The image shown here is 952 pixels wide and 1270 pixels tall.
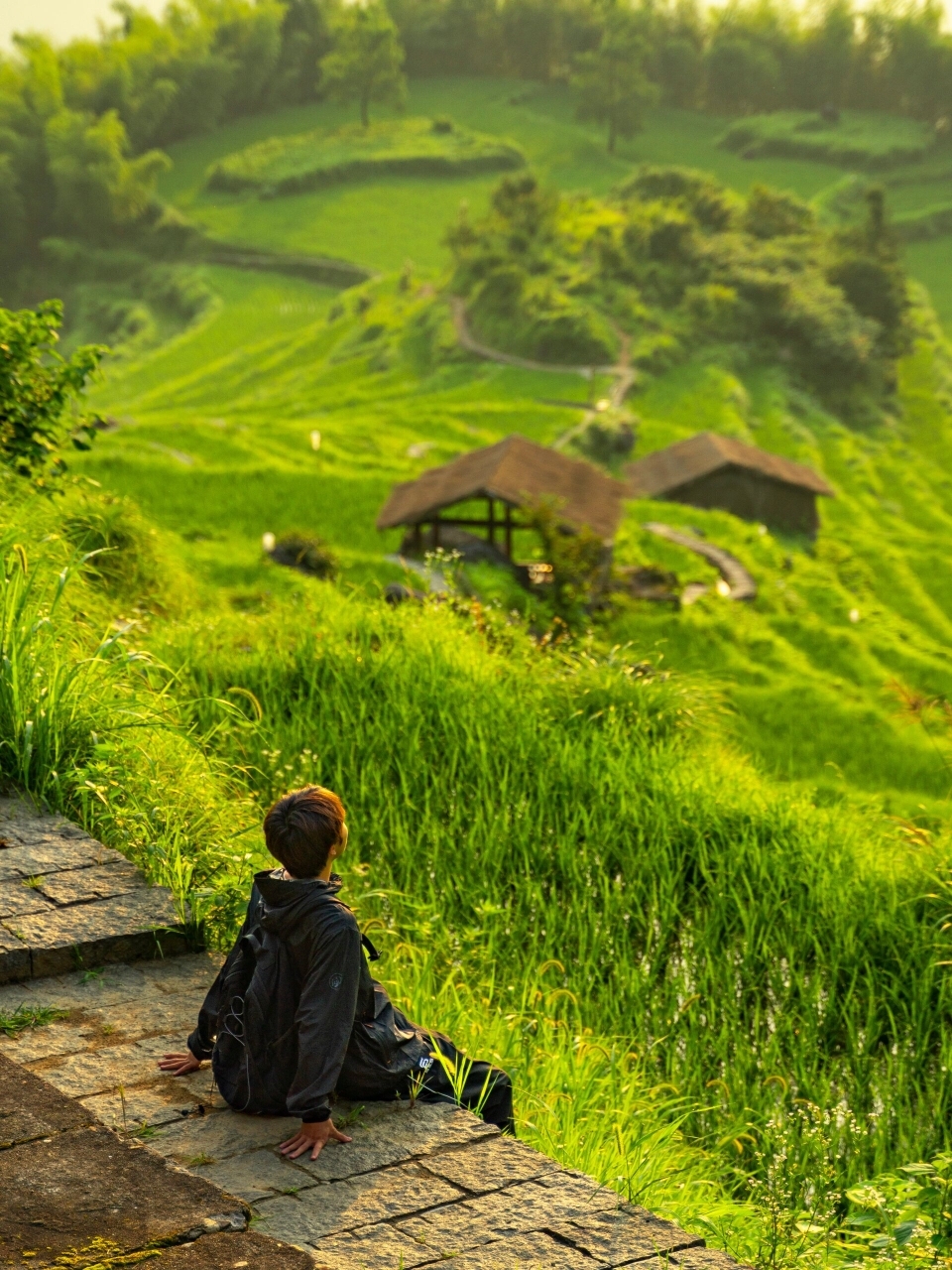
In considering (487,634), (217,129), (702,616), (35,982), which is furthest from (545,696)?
(217,129)

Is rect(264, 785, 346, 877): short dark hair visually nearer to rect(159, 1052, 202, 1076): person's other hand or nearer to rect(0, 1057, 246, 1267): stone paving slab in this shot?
rect(159, 1052, 202, 1076): person's other hand

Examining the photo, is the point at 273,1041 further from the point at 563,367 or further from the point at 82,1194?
the point at 563,367

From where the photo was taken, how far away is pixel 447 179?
3740 inches

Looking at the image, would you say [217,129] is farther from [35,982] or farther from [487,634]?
[35,982]

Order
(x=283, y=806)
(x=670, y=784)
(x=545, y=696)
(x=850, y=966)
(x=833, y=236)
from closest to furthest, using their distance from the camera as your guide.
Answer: (x=283, y=806) → (x=850, y=966) → (x=670, y=784) → (x=545, y=696) → (x=833, y=236)

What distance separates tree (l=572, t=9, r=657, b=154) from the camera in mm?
102375

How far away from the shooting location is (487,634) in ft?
42.9

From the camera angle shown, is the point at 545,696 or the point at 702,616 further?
the point at 702,616

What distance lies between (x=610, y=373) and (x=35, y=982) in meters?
63.8

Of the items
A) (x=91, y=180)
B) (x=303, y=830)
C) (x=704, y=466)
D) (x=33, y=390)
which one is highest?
(x=91, y=180)

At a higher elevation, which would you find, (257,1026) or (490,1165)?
(257,1026)

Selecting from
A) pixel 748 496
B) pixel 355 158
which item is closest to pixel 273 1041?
pixel 748 496

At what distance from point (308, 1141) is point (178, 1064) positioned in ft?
2.15

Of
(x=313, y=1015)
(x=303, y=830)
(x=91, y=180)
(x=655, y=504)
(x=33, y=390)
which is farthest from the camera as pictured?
(x=91, y=180)
